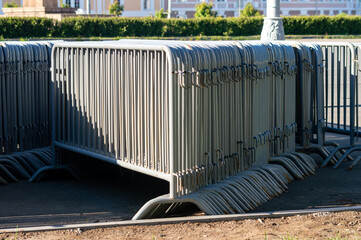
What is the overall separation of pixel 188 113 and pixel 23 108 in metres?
3.28

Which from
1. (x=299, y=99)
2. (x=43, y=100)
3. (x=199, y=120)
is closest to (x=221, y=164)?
(x=199, y=120)

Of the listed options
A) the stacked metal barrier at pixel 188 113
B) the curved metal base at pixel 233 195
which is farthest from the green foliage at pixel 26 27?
the curved metal base at pixel 233 195

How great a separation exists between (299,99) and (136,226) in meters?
4.05

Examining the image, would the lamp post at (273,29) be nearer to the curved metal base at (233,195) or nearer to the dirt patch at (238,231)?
the curved metal base at (233,195)

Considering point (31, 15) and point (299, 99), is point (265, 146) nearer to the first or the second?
point (299, 99)

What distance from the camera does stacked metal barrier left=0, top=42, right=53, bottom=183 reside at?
348 inches

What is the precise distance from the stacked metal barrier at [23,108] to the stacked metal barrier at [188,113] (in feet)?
2.13

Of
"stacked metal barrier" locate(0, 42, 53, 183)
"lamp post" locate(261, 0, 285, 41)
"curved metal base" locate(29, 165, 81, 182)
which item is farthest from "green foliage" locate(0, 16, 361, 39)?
"curved metal base" locate(29, 165, 81, 182)

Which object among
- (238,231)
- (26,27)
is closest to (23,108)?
(238,231)

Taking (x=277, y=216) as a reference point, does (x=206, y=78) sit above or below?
above

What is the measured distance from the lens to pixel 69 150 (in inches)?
341

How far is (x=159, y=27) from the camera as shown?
48.2 metres

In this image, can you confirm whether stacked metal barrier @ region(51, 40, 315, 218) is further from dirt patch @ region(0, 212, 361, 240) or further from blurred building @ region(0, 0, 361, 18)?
blurred building @ region(0, 0, 361, 18)

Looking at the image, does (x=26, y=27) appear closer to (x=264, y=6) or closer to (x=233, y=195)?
(x=233, y=195)
